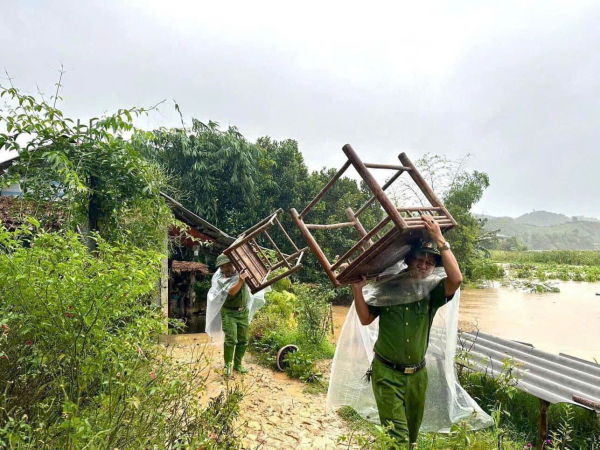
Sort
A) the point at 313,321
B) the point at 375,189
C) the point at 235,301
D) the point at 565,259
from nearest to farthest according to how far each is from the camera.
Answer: the point at 375,189
the point at 235,301
the point at 313,321
the point at 565,259

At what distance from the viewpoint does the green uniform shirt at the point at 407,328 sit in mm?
2660

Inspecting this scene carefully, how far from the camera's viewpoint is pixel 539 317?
16.1 metres

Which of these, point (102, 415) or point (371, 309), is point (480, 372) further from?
point (102, 415)

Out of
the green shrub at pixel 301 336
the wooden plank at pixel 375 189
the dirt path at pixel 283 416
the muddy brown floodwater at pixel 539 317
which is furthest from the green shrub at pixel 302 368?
the muddy brown floodwater at pixel 539 317

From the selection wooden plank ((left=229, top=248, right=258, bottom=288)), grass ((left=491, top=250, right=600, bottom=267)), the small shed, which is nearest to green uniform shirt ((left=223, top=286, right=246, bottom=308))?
wooden plank ((left=229, top=248, right=258, bottom=288))

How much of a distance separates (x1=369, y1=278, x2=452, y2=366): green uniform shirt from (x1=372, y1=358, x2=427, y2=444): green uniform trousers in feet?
0.33

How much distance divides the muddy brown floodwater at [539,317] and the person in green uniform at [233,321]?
16.6ft

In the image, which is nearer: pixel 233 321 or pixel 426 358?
pixel 426 358

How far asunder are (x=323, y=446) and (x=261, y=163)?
13.6 m

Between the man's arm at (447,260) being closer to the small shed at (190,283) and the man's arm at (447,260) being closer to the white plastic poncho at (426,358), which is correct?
the white plastic poncho at (426,358)

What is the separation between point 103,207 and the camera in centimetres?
403

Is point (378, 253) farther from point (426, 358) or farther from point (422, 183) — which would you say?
point (426, 358)

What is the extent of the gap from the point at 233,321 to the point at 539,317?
1566cm

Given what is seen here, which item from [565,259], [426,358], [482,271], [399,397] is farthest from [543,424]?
[565,259]
